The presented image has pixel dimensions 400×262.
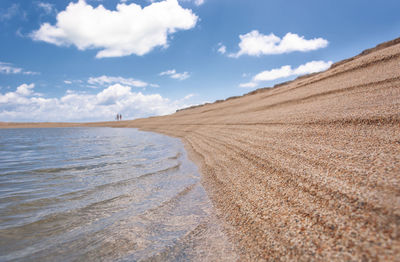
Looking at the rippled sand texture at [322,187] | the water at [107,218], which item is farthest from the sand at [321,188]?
the water at [107,218]

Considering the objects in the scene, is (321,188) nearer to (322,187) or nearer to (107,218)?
(322,187)

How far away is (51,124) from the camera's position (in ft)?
301

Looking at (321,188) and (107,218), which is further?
(107,218)

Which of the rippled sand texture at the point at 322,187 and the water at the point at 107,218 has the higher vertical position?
the rippled sand texture at the point at 322,187

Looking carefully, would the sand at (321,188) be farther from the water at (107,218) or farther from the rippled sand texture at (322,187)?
the water at (107,218)

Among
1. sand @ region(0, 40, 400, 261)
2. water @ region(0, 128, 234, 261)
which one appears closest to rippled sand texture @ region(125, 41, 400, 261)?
sand @ region(0, 40, 400, 261)

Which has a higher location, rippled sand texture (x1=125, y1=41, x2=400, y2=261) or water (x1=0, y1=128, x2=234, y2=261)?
rippled sand texture (x1=125, y1=41, x2=400, y2=261)

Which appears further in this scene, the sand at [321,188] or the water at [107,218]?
the water at [107,218]

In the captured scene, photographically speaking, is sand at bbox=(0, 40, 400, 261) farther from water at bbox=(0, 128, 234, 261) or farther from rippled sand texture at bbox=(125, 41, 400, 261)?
water at bbox=(0, 128, 234, 261)

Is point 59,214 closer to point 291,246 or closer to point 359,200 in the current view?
point 291,246

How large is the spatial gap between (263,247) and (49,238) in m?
3.65

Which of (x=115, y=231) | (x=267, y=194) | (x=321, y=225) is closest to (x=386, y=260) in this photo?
(x=321, y=225)

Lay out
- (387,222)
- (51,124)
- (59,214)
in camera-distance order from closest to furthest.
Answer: (387,222)
(59,214)
(51,124)

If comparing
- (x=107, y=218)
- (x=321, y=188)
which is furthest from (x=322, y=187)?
(x=107, y=218)
